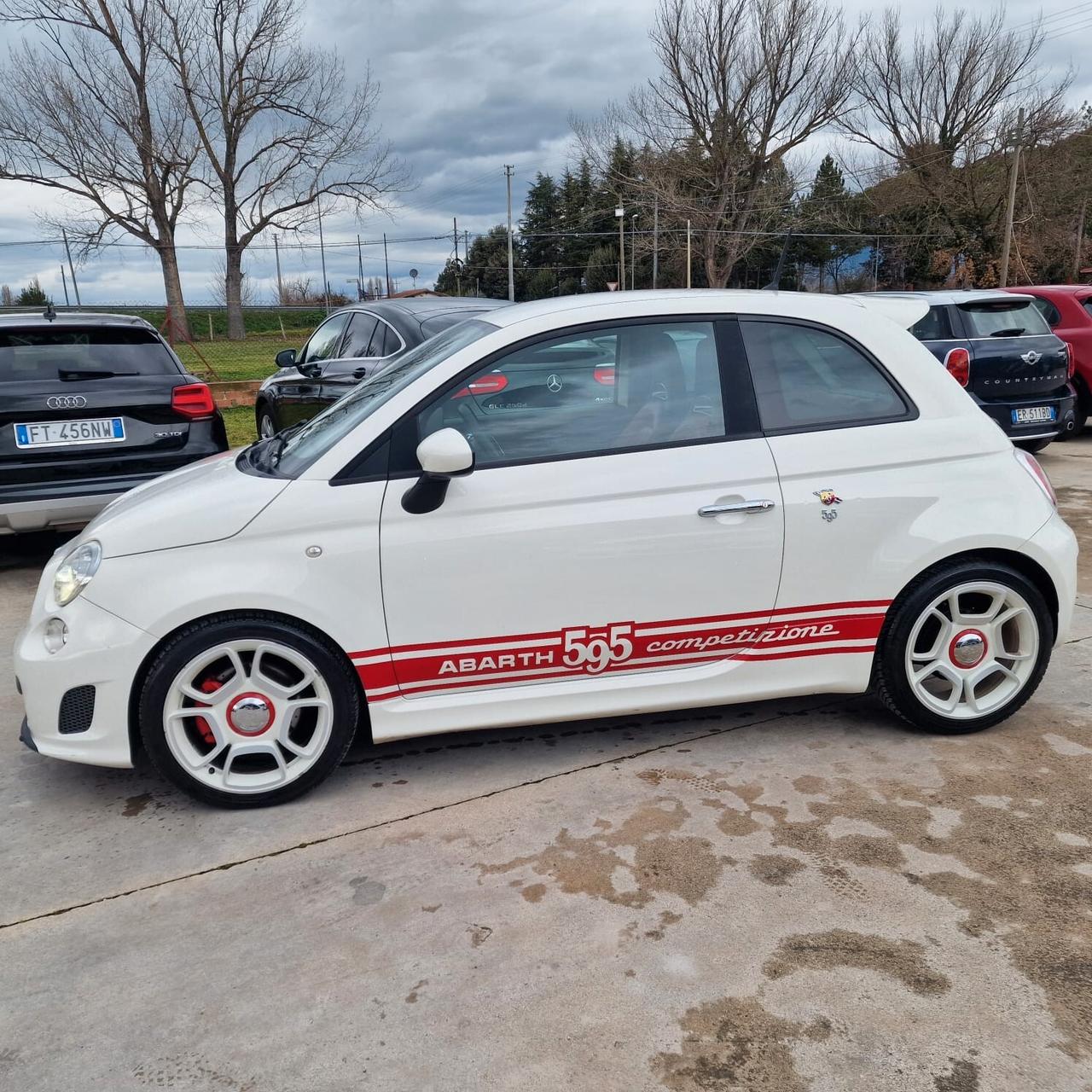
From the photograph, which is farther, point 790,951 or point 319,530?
point 319,530

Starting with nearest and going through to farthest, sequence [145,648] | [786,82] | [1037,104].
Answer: [145,648]
[1037,104]
[786,82]

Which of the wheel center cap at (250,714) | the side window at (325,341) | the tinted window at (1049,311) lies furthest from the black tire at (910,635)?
the tinted window at (1049,311)

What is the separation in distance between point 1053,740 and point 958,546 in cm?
83

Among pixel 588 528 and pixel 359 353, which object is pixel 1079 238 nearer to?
pixel 359 353

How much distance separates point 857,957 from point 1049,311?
31.3 feet

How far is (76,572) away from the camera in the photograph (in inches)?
116

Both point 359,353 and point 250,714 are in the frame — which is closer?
point 250,714

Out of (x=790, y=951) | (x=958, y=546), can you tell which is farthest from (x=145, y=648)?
(x=958, y=546)

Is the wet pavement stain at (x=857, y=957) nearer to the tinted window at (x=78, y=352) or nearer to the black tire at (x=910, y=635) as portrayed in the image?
the black tire at (x=910, y=635)

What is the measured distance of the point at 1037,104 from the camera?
3553 cm

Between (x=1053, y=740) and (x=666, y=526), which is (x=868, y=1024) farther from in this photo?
(x=1053, y=740)

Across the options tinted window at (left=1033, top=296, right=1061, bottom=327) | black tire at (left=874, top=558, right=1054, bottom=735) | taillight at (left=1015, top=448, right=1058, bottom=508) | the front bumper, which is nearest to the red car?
tinted window at (left=1033, top=296, right=1061, bottom=327)

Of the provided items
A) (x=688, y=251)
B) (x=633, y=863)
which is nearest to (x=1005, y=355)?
(x=633, y=863)

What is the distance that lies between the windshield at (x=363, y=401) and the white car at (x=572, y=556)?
0.02m
